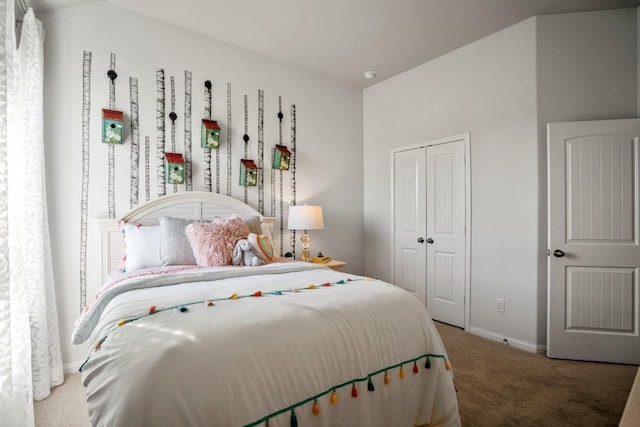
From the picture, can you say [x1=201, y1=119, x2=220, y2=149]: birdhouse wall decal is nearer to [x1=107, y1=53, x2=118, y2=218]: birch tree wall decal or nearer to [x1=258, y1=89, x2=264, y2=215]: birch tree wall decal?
[x1=258, y1=89, x2=264, y2=215]: birch tree wall decal

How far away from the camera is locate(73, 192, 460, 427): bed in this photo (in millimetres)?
1012

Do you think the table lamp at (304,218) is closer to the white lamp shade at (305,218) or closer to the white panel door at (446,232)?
the white lamp shade at (305,218)

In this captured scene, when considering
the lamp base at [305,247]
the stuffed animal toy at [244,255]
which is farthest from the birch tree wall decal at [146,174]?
the lamp base at [305,247]

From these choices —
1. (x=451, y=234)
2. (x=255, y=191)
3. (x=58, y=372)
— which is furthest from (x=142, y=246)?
(x=451, y=234)

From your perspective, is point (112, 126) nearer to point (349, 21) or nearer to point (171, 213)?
point (171, 213)

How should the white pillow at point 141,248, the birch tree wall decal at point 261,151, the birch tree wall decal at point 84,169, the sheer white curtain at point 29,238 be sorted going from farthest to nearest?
the birch tree wall decal at point 261,151
the birch tree wall decal at point 84,169
the white pillow at point 141,248
the sheer white curtain at point 29,238

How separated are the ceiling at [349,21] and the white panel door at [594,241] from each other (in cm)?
109

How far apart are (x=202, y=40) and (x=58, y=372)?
2.99m

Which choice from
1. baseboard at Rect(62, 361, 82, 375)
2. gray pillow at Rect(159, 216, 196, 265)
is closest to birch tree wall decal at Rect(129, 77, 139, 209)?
gray pillow at Rect(159, 216, 196, 265)

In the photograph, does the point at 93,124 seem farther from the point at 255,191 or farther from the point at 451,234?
the point at 451,234

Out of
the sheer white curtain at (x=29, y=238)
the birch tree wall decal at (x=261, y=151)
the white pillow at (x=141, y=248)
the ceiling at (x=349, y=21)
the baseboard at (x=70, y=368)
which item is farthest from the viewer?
the birch tree wall decal at (x=261, y=151)

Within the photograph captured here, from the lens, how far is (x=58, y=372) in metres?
2.29

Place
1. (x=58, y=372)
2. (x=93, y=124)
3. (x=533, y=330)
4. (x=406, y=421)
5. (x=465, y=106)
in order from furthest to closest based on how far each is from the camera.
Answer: (x=465, y=106)
(x=533, y=330)
(x=93, y=124)
(x=58, y=372)
(x=406, y=421)

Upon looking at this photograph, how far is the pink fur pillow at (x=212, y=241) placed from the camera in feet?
7.77
